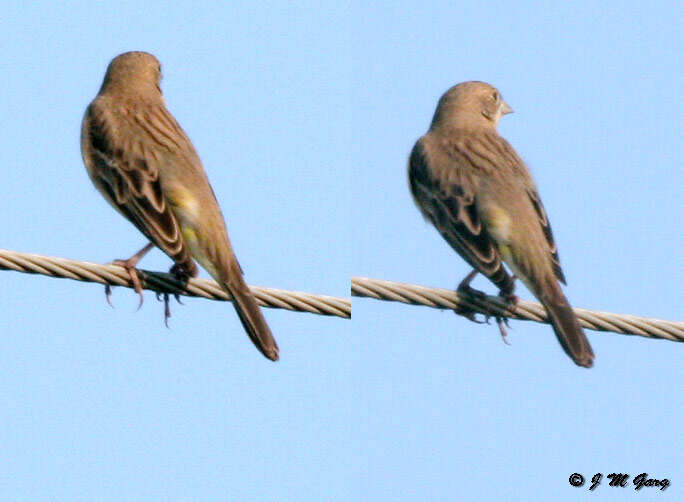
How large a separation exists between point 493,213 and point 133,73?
3072mm

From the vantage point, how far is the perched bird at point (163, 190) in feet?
28.6

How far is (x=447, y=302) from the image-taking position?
26.4ft

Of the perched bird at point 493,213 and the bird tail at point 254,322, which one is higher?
the perched bird at point 493,213

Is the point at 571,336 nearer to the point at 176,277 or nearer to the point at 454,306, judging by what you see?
the point at 454,306

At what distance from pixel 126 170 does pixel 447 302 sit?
2470mm

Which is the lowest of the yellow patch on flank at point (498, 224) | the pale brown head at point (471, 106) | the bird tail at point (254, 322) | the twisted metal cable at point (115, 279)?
the bird tail at point (254, 322)

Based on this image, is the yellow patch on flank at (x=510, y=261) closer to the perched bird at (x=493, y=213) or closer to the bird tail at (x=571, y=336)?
the perched bird at (x=493, y=213)

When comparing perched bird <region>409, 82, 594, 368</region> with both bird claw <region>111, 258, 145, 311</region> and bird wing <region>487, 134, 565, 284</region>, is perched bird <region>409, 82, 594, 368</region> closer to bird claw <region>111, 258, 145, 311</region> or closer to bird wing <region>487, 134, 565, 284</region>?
bird wing <region>487, 134, 565, 284</region>

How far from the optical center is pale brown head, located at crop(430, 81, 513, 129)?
1159cm

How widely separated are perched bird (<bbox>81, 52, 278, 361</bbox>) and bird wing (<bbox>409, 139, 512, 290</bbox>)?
1.42m

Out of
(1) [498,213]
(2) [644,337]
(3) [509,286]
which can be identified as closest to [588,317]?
(2) [644,337]

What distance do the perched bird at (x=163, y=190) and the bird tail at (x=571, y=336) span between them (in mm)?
1619

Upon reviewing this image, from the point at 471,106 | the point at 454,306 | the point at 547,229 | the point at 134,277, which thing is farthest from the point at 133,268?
the point at 471,106

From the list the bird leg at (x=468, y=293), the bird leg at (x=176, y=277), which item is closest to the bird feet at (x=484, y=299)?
the bird leg at (x=468, y=293)
